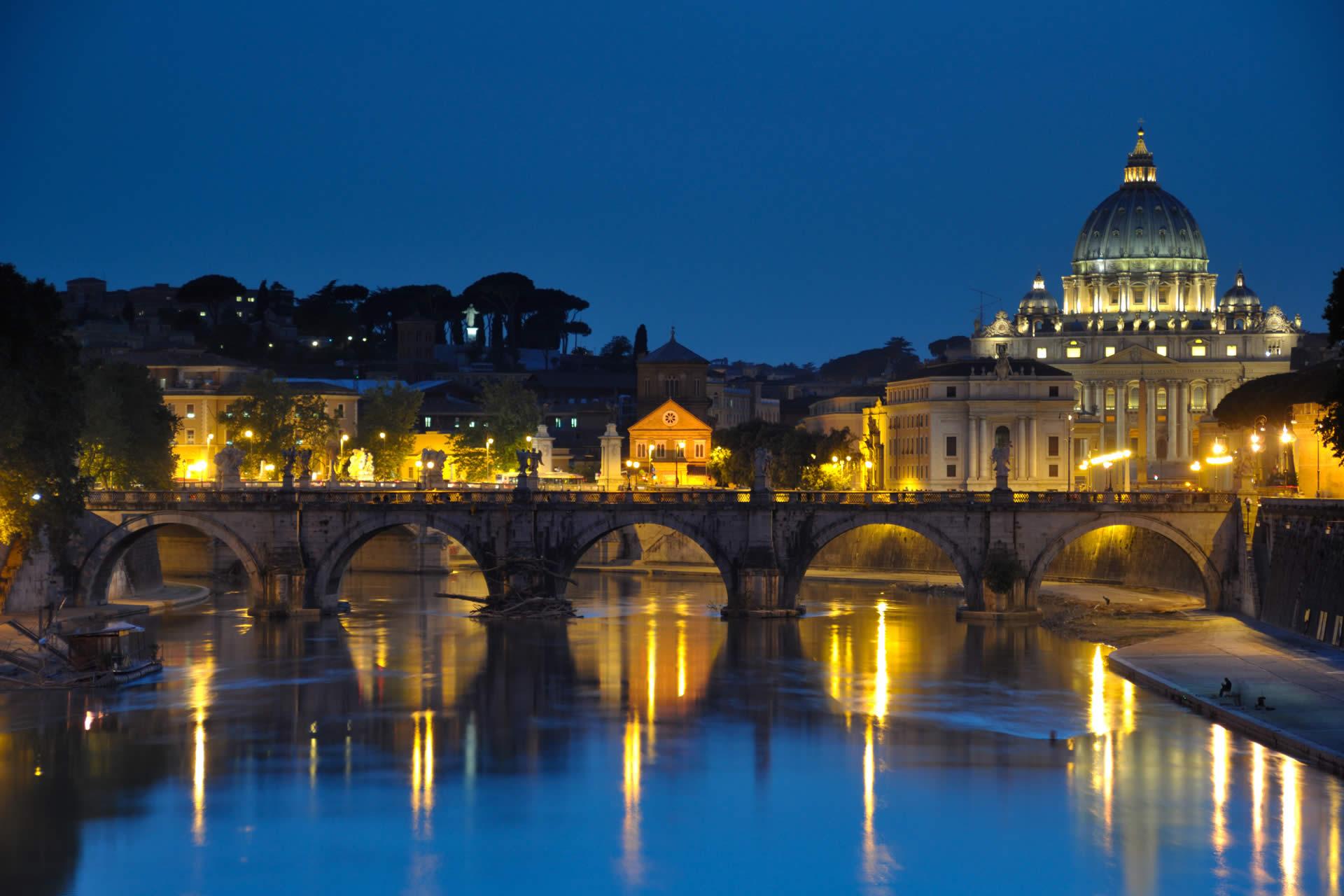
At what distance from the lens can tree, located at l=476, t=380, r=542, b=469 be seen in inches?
4978

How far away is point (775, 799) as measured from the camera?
4369 cm

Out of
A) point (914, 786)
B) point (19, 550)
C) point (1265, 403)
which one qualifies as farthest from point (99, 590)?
point (1265, 403)

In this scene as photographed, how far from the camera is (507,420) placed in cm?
12950

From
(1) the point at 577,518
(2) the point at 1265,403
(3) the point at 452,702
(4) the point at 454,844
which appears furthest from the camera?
(2) the point at 1265,403

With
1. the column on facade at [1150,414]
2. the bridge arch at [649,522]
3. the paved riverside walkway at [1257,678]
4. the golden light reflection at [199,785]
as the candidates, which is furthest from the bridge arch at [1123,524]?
the column on facade at [1150,414]

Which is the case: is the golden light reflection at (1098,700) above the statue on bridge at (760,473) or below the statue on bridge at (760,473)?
below

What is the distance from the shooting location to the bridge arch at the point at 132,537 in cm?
7606

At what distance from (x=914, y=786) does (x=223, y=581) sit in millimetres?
57502

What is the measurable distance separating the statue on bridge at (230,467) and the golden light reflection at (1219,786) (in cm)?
4814

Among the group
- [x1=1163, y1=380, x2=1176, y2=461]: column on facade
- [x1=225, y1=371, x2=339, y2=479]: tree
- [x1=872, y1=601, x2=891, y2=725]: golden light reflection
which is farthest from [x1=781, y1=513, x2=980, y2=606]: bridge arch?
[x1=1163, y1=380, x2=1176, y2=461]: column on facade

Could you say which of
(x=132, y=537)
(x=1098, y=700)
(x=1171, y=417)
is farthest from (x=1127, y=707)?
(x=1171, y=417)

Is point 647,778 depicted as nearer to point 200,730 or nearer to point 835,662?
point 200,730

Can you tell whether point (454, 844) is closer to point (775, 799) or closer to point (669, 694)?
point (775, 799)

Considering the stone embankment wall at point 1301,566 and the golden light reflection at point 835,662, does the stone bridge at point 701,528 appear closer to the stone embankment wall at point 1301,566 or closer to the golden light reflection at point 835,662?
the golden light reflection at point 835,662
